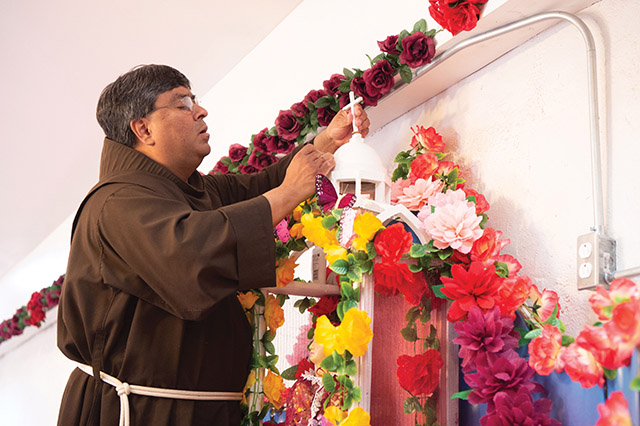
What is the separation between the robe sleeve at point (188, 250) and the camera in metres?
1.75

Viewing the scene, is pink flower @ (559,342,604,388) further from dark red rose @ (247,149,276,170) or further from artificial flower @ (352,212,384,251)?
dark red rose @ (247,149,276,170)

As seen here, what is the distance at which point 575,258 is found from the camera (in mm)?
1812

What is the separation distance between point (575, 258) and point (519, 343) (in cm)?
32

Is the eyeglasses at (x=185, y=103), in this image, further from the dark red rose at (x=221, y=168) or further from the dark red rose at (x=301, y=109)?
the dark red rose at (x=221, y=168)

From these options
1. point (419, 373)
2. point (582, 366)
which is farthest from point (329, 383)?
point (582, 366)

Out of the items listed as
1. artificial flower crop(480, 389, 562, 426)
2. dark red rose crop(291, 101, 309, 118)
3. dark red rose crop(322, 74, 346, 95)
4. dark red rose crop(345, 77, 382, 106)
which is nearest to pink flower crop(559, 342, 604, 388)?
artificial flower crop(480, 389, 562, 426)

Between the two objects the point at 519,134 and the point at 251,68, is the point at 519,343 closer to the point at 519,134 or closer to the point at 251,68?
the point at 519,134

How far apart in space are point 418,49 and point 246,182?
28.2 inches

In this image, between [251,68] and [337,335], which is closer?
[337,335]

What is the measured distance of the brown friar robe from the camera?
178 centimetres

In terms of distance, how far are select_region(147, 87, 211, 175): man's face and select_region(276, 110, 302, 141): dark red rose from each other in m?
0.52

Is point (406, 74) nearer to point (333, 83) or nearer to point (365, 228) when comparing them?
point (333, 83)

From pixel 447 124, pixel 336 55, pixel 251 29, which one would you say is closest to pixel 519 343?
pixel 447 124

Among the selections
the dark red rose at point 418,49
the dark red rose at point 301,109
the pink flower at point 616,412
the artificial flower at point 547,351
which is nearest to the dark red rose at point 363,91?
the dark red rose at point 418,49
